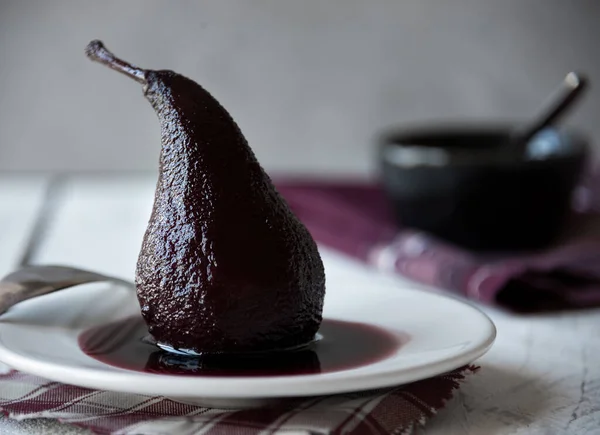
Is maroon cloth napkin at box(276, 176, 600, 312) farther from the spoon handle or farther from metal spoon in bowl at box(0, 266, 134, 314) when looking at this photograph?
metal spoon in bowl at box(0, 266, 134, 314)

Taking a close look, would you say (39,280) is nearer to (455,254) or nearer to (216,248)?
(216,248)

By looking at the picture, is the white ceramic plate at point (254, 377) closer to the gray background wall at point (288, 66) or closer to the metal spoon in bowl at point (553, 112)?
the metal spoon in bowl at point (553, 112)

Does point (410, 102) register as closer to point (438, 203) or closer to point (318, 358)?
point (438, 203)

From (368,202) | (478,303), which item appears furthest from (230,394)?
(368,202)

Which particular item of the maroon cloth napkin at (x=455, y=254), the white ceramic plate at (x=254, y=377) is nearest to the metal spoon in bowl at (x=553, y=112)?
the maroon cloth napkin at (x=455, y=254)

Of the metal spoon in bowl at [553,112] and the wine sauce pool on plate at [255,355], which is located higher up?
the metal spoon in bowl at [553,112]

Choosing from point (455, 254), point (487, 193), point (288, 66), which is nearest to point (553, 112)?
point (487, 193)
